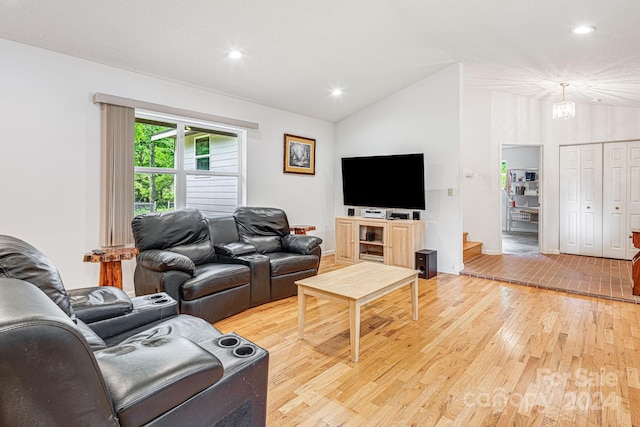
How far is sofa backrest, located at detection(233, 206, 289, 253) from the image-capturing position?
13.6 ft

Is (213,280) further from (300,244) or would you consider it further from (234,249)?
(300,244)

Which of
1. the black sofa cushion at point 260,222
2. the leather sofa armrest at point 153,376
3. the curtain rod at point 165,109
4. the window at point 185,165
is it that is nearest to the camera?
the leather sofa armrest at point 153,376

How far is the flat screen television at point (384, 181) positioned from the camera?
195 inches

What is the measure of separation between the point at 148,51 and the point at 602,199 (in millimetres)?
7103

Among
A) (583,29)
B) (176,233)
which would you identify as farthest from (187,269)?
(583,29)

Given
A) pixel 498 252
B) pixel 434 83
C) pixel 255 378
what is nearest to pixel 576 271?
pixel 498 252

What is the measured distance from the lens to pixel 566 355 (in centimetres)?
247

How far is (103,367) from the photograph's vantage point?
106 centimetres

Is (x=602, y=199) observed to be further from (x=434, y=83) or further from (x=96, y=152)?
(x=96, y=152)

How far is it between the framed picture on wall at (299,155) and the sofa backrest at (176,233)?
2.11 metres

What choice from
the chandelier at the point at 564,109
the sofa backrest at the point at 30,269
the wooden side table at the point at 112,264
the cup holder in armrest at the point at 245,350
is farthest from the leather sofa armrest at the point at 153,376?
the chandelier at the point at 564,109

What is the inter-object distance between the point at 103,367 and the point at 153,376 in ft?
0.52

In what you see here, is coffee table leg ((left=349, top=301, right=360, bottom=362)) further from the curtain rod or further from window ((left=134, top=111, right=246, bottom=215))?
the curtain rod

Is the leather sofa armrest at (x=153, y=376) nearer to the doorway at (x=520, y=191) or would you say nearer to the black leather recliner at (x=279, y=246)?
the black leather recliner at (x=279, y=246)
